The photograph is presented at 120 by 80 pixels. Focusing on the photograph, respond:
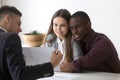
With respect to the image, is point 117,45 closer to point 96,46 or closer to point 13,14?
point 96,46

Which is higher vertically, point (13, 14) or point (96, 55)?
point (13, 14)

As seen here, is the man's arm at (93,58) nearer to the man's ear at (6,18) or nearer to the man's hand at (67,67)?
the man's hand at (67,67)

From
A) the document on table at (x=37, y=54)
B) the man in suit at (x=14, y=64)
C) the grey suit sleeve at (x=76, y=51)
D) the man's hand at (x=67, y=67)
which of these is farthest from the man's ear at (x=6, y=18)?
the grey suit sleeve at (x=76, y=51)

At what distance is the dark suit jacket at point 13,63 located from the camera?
111 centimetres

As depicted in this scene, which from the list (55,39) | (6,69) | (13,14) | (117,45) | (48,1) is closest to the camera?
(6,69)

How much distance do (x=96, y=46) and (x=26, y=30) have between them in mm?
1830

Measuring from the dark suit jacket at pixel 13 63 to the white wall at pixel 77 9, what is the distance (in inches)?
73.6

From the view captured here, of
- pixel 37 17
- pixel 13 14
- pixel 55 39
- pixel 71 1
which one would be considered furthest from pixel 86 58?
pixel 37 17

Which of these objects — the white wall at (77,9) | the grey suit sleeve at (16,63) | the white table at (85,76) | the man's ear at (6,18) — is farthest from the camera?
the white wall at (77,9)

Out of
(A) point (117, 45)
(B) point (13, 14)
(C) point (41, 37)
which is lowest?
(A) point (117, 45)

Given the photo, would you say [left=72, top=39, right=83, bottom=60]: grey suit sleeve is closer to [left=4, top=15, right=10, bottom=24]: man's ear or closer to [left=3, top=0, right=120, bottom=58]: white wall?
[left=4, top=15, right=10, bottom=24]: man's ear

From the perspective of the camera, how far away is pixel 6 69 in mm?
1172

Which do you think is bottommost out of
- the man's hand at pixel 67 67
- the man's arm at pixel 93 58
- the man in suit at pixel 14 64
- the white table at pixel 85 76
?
the white table at pixel 85 76

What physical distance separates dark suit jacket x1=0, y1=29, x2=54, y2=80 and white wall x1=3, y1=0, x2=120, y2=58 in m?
1.87
